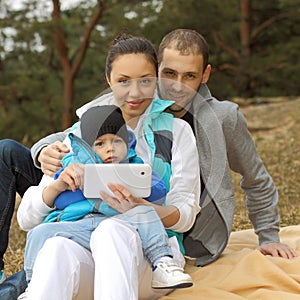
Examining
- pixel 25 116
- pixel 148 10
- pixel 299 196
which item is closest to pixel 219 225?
pixel 299 196

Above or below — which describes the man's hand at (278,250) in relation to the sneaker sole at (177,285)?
below

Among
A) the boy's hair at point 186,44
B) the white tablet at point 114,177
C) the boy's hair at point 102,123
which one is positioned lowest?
the white tablet at point 114,177

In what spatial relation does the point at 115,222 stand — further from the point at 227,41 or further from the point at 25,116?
the point at 227,41

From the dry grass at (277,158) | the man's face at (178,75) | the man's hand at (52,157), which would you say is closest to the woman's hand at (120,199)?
the man's hand at (52,157)

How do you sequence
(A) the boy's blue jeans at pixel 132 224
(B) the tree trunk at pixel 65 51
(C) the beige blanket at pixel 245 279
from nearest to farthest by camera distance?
(A) the boy's blue jeans at pixel 132 224
(C) the beige blanket at pixel 245 279
(B) the tree trunk at pixel 65 51

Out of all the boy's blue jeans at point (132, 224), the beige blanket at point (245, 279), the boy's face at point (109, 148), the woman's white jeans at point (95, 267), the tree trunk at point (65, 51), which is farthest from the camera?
the tree trunk at point (65, 51)

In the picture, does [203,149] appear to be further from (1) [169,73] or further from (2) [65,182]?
(2) [65,182]

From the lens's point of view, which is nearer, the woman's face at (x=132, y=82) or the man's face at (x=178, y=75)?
the woman's face at (x=132, y=82)

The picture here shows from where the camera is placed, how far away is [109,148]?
62.4 inches

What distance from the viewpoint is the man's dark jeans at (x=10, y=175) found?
6.23 feet

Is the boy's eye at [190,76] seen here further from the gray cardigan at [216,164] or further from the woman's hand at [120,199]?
the woman's hand at [120,199]

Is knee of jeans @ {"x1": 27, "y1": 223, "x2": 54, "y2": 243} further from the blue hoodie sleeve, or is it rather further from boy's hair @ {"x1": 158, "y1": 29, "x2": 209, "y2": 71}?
boy's hair @ {"x1": 158, "y1": 29, "x2": 209, "y2": 71}

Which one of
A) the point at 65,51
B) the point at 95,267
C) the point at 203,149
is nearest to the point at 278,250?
the point at 203,149

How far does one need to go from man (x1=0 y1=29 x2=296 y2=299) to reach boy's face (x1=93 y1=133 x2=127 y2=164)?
31 centimetres
